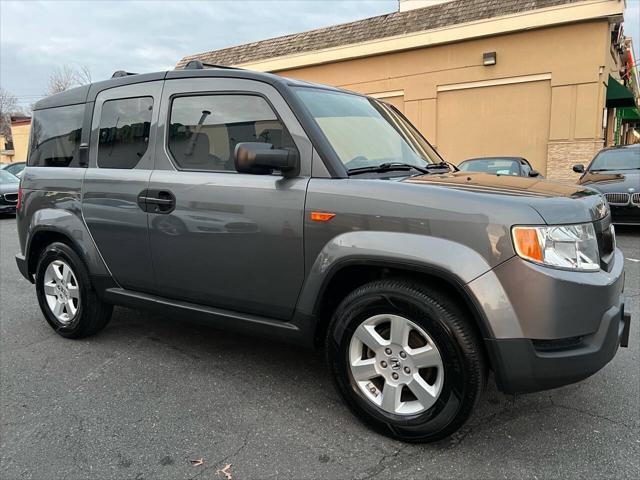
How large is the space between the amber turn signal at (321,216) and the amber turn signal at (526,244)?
899 mm

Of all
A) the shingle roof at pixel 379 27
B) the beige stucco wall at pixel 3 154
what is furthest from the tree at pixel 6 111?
the shingle roof at pixel 379 27

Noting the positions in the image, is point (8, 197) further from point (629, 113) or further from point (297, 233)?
point (629, 113)

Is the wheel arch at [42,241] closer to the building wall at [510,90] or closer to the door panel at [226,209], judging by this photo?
the door panel at [226,209]

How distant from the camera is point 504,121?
51.4ft

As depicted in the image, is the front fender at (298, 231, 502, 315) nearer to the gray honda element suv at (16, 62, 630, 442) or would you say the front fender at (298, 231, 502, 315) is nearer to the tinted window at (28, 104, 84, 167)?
A: the gray honda element suv at (16, 62, 630, 442)

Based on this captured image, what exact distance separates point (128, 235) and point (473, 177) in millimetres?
2297

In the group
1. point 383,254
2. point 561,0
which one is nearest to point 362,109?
point 383,254

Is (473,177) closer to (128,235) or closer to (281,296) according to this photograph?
(281,296)

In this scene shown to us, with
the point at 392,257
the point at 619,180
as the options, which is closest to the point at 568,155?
the point at 619,180

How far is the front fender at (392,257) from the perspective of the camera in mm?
2349

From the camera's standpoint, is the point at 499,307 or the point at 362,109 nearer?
the point at 499,307

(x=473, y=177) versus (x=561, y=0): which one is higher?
(x=561, y=0)

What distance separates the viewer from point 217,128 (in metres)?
3.24

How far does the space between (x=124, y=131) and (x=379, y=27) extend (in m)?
15.7
